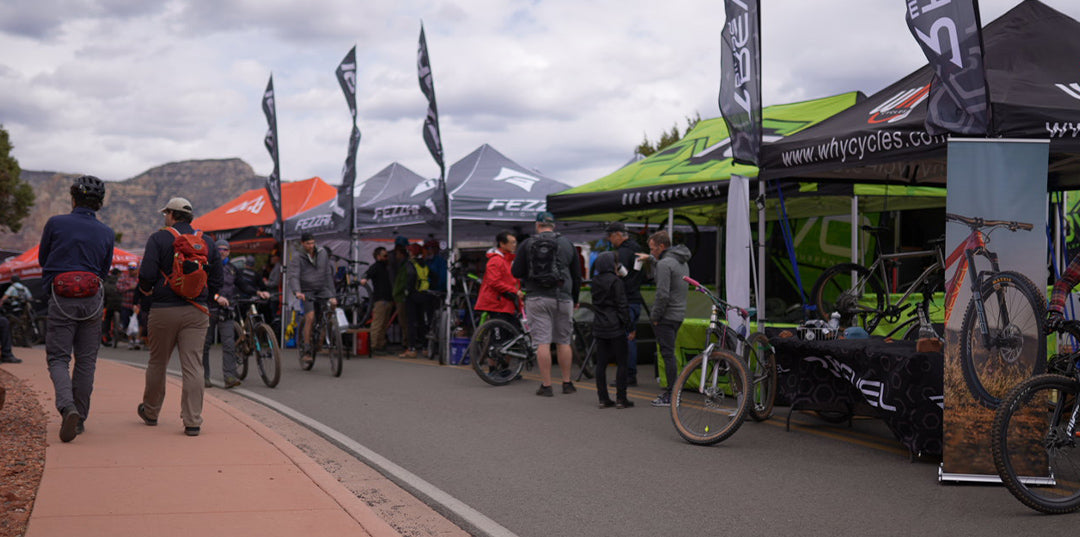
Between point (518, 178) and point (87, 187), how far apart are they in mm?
11030

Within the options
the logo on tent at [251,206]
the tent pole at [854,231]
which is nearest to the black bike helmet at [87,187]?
the tent pole at [854,231]

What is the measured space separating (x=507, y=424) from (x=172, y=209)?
11.5 ft

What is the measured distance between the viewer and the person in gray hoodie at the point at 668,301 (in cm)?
996

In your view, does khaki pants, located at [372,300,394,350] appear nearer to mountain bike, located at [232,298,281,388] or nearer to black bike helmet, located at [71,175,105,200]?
mountain bike, located at [232,298,281,388]

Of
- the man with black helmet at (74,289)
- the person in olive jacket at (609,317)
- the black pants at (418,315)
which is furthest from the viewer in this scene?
the black pants at (418,315)

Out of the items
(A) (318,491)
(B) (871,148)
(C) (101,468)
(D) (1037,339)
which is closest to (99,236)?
(C) (101,468)

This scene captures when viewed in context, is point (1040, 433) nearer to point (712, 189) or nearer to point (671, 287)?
point (671, 287)

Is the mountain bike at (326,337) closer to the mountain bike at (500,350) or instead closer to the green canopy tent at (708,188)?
the mountain bike at (500,350)

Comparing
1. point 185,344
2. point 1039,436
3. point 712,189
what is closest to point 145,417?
point 185,344

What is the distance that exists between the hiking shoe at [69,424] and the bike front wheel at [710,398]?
4.70 meters

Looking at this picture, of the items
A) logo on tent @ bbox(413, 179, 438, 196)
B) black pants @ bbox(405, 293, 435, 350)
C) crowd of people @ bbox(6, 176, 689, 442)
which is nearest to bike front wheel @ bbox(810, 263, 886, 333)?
crowd of people @ bbox(6, 176, 689, 442)

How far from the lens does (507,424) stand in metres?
8.88

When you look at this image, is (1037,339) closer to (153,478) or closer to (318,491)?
(318,491)

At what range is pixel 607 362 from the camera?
32.4ft
